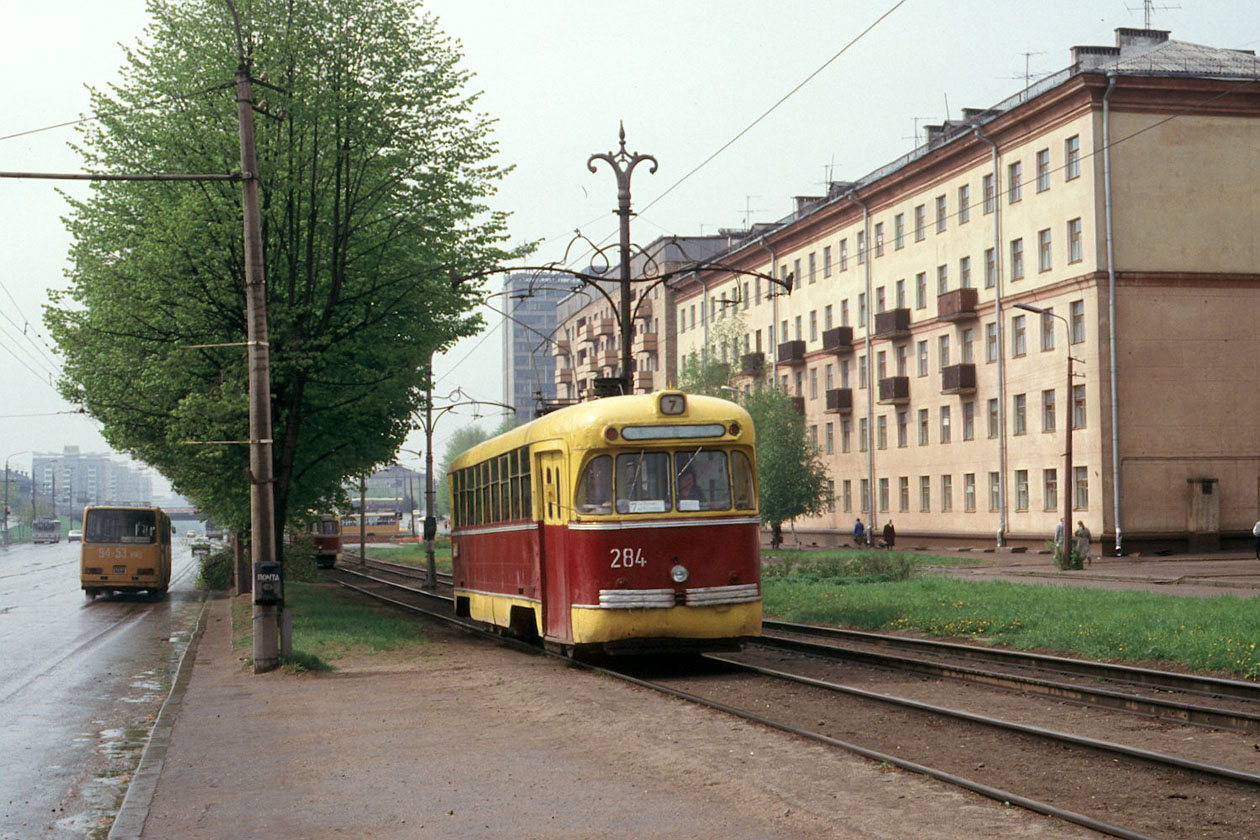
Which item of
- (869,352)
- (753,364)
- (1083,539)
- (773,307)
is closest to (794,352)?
(753,364)

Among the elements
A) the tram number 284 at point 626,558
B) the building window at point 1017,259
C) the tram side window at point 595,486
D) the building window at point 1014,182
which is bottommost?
the tram number 284 at point 626,558

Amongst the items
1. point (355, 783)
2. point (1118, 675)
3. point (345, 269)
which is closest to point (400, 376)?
point (345, 269)

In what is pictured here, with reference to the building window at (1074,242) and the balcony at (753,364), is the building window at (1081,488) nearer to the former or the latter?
the building window at (1074,242)

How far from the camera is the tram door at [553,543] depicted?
16641 mm

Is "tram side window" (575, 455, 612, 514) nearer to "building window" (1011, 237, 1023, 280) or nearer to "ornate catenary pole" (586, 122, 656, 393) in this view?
"ornate catenary pole" (586, 122, 656, 393)

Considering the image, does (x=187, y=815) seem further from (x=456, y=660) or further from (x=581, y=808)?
(x=456, y=660)

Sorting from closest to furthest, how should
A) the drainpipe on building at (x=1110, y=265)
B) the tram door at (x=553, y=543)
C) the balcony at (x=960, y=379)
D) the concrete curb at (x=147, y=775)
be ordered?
the concrete curb at (x=147, y=775) < the tram door at (x=553, y=543) < the drainpipe on building at (x=1110, y=265) < the balcony at (x=960, y=379)

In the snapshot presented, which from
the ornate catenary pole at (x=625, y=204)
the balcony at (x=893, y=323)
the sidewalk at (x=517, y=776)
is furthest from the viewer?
the balcony at (x=893, y=323)

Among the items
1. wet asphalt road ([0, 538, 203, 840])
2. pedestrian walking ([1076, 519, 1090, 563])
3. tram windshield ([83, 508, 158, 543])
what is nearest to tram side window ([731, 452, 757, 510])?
wet asphalt road ([0, 538, 203, 840])

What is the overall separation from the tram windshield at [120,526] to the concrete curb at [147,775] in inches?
993

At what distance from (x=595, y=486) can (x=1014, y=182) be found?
4095 cm

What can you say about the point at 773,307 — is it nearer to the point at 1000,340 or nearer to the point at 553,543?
the point at 1000,340

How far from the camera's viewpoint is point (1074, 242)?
49969 mm

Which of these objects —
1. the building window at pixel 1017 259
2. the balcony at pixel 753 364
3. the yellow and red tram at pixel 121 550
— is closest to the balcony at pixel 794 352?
the balcony at pixel 753 364
